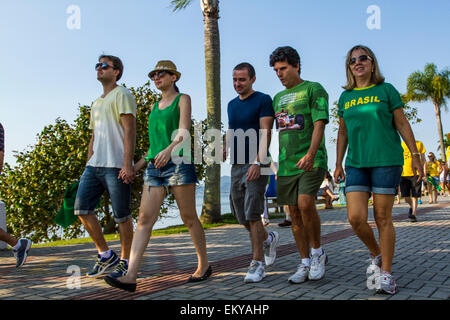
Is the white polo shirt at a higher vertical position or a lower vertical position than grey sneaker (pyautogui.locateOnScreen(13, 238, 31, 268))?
higher

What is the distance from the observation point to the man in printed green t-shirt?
3967 mm

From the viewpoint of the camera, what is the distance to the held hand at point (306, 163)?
12.9ft

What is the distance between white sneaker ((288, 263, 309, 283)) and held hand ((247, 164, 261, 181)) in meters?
0.96

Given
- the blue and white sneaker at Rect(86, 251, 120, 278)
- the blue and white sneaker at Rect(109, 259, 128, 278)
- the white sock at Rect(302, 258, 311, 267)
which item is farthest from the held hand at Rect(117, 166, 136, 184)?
the white sock at Rect(302, 258, 311, 267)

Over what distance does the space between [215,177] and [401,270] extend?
696 cm

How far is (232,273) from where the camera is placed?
451cm

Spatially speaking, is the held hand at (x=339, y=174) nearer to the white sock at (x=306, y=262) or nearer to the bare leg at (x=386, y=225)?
the bare leg at (x=386, y=225)

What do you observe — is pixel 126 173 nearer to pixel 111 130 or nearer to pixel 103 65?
pixel 111 130

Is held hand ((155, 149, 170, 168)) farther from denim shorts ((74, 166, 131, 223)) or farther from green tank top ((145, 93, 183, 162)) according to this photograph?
denim shorts ((74, 166, 131, 223))

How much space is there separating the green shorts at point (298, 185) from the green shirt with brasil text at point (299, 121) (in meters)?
0.05

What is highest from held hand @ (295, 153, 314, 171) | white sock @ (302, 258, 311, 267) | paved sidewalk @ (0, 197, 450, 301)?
held hand @ (295, 153, 314, 171)

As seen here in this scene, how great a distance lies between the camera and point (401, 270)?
4434mm

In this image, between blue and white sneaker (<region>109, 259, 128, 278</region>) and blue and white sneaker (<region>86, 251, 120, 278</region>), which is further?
blue and white sneaker (<region>86, 251, 120, 278</region>)

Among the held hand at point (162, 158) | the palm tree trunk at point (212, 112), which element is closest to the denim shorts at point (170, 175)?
the held hand at point (162, 158)
